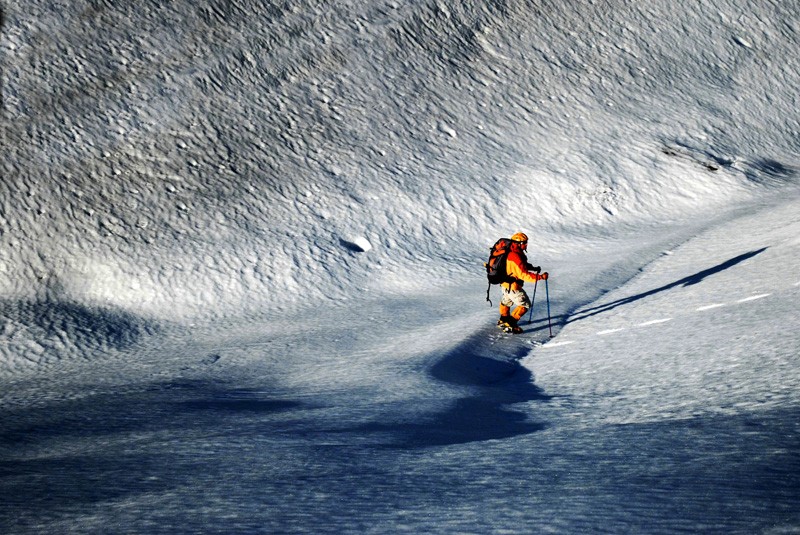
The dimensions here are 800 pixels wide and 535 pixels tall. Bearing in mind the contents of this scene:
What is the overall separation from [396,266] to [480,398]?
8.21 m

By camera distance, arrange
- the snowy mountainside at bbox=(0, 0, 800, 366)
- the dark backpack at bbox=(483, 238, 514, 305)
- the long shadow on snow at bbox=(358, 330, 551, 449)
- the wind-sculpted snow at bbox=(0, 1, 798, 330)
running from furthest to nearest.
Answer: the wind-sculpted snow at bbox=(0, 1, 798, 330), the snowy mountainside at bbox=(0, 0, 800, 366), the dark backpack at bbox=(483, 238, 514, 305), the long shadow on snow at bbox=(358, 330, 551, 449)

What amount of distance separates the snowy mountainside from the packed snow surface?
92 millimetres

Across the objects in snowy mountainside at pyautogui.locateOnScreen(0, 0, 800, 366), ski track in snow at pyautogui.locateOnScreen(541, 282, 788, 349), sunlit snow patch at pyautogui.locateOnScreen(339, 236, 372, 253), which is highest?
snowy mountainside at pyautogui.locateOnScreen(0, 0, 800, 366)

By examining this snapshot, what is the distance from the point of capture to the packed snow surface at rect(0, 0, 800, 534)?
546cm

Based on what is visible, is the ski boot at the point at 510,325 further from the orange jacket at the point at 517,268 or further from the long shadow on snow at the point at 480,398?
the orange jacket at the point at 517,268

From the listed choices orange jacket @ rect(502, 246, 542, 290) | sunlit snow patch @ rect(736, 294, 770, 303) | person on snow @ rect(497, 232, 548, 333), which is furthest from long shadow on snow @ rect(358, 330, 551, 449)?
sunlit snow patch @ rect(736, 294, 770, 303)

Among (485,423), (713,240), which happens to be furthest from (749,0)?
(485,423)

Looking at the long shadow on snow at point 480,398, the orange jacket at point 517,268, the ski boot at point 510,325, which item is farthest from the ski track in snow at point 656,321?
the orange jacket at point 517,268

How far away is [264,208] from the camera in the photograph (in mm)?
18672

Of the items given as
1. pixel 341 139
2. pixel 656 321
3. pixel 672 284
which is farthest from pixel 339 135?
pixel 656 321

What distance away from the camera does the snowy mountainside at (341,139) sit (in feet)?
54.9

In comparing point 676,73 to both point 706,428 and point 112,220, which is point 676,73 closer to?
point 112,220

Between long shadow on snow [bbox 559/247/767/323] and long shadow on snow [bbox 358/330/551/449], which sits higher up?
long shadow on snow [bbox 559/247/767/323]

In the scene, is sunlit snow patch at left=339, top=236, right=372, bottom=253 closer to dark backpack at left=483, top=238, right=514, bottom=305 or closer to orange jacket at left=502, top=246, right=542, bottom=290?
dark backpack at left=483, top=238, right=514, bottom=305
